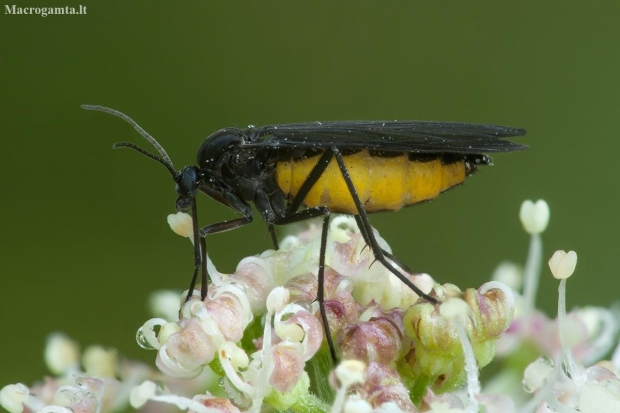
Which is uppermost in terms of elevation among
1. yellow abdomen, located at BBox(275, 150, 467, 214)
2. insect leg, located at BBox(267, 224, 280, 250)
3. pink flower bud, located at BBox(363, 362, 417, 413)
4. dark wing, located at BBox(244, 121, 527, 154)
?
dark wing, located at BBox(244, 121, 527, 154)

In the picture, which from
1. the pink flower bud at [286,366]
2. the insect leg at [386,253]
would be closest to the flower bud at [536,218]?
the insect leg at [386,253]

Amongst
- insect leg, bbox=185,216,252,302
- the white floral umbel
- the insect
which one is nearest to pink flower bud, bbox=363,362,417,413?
the white floral umbel

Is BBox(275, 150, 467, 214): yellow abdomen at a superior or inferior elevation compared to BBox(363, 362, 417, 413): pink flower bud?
superior

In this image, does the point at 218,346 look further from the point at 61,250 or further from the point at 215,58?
the point at 215,58

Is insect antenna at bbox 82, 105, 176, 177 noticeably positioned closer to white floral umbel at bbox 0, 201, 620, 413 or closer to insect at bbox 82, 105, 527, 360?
insect at bbox 82, 105, 527, 360

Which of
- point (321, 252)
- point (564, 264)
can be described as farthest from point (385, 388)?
point (564, 264)

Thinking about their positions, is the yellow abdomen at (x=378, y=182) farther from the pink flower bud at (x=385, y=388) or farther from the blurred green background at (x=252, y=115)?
the blurred green background at (x=252, y=115)
